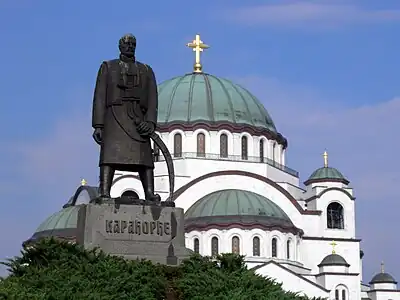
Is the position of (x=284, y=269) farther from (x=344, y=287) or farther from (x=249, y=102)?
(x=249, y=102)

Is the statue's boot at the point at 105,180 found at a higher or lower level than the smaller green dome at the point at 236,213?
lower

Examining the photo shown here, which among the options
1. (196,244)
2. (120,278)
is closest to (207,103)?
(196,244)

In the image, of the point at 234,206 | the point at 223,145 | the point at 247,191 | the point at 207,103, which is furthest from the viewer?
the point at 207,103

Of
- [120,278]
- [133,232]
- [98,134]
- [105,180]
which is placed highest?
[98,134]

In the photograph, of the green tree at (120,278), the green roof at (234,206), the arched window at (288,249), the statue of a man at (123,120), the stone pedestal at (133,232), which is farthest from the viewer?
the arched window at (288,249)

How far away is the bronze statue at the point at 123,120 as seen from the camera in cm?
1689

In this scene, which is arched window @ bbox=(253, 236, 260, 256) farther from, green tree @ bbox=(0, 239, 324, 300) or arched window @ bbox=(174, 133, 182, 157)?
green tree @ bbox=(0, 239, 324, 300)

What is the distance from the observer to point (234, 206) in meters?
55.0

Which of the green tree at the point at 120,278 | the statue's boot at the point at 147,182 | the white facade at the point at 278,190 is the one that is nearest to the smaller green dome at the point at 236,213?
the white facade at the point at 278,190

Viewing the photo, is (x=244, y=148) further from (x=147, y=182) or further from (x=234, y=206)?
(x=147, y=182)

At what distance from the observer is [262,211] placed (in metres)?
54.9

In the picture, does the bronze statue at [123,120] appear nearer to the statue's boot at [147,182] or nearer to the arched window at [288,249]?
the statue's boot at [147,182]

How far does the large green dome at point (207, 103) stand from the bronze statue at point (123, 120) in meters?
42.5

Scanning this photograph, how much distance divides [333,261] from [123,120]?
4078 centimetres
